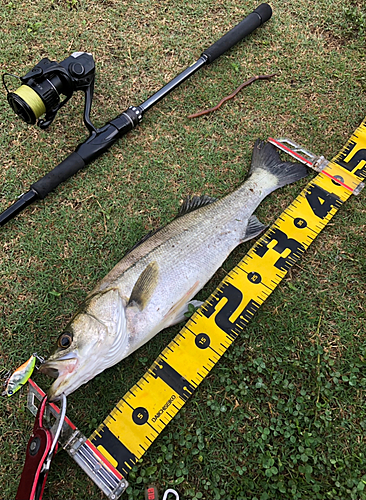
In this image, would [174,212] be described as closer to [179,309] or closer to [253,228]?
[253,228]

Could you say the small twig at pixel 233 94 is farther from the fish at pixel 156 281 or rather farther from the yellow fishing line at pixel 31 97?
the yellow fishing line at pixel 31 97

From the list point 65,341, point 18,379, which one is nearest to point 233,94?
point 65,341

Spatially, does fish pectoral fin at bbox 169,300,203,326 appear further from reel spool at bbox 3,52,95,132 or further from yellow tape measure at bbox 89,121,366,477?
reel spool at bbox 3,52,95,132

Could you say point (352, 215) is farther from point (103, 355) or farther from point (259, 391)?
point (103, 355)

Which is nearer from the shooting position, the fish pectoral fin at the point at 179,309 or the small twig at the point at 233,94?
the fish pectoral fin at the point at 179,309

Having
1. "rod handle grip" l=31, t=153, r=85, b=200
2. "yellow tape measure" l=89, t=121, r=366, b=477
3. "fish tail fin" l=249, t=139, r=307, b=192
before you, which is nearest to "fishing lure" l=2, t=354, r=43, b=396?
"yellow tape measure" l=89, t=121, r=366, b=477

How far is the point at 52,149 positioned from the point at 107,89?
3.15 feet

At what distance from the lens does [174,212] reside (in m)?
3.64

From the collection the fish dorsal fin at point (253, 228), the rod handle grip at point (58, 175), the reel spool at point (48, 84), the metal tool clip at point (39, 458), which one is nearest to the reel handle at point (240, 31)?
the reel spool at point (48, 84)

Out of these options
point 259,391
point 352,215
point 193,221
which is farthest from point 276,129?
point 259,391

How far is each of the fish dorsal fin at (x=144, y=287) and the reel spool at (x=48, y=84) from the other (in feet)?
5.86

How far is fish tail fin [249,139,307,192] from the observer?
3617mm

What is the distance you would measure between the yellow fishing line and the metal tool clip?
2.43 m

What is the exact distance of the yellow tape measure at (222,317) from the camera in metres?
2.73
